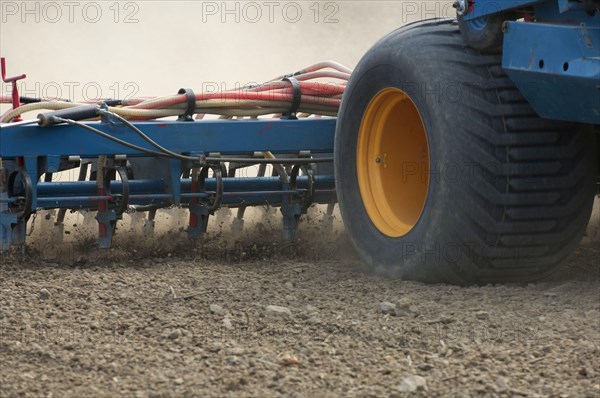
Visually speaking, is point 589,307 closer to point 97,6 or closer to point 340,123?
point 340,123

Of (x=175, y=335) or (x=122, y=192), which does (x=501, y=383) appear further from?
(x=122, y=192)

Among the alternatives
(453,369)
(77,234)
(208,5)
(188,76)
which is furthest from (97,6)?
(453,369)

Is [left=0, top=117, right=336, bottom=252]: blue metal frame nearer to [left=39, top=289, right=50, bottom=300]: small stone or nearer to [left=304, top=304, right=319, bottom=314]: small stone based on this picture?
[left=39, top=289, right=50, bottom=300]: small stone

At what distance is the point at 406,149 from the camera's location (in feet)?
15.0

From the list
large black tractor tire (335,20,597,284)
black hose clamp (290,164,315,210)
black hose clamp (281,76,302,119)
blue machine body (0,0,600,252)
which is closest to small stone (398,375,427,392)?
large black tractor tire (335,20,597,284)

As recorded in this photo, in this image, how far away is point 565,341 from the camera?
3.29 meters

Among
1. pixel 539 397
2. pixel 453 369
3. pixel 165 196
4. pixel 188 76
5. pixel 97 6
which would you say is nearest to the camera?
pixel 539 397

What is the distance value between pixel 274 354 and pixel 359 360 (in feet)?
0.81

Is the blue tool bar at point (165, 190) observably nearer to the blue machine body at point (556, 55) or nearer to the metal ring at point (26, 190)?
the metal ring at point (26, 190)

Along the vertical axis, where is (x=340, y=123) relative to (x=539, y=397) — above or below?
above

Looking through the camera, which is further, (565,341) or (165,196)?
(165,196)

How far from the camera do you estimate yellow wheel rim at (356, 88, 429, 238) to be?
451 centimetres

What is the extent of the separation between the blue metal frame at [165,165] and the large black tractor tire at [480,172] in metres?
0.98

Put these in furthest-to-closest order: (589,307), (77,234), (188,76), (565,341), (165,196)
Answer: (188,76) < (77,234) < (165,196) < (589,307) < (565,341)
